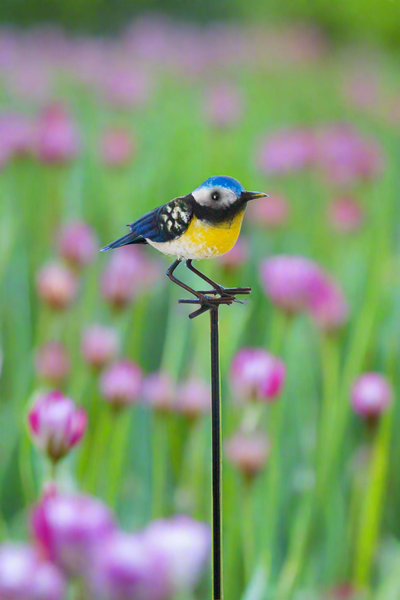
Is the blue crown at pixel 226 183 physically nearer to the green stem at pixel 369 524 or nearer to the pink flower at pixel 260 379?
the pink flower at pixel 260 379

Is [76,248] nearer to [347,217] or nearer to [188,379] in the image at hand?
[188,379]

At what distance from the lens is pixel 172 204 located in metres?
0.15

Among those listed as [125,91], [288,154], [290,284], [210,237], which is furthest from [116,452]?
[125,91]

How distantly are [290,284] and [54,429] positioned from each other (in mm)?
182

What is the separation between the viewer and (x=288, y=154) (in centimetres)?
64

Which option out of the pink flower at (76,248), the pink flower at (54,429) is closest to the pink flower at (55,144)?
the pink flower at (76,248)

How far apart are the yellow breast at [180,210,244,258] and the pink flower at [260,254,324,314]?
0.66 ft

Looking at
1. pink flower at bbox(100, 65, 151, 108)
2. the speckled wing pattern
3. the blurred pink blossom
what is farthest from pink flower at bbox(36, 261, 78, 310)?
pink flower at bbox(100, 65, 151, 108)

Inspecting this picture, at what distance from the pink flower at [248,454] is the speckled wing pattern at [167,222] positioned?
0.18 m

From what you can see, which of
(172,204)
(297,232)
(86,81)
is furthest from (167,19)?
(172,204)

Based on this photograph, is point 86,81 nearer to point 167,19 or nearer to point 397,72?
point 167,19

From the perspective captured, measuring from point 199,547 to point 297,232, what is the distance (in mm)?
618

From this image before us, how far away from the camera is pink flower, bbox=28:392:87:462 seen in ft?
0.64

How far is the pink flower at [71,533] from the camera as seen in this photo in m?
0.12
